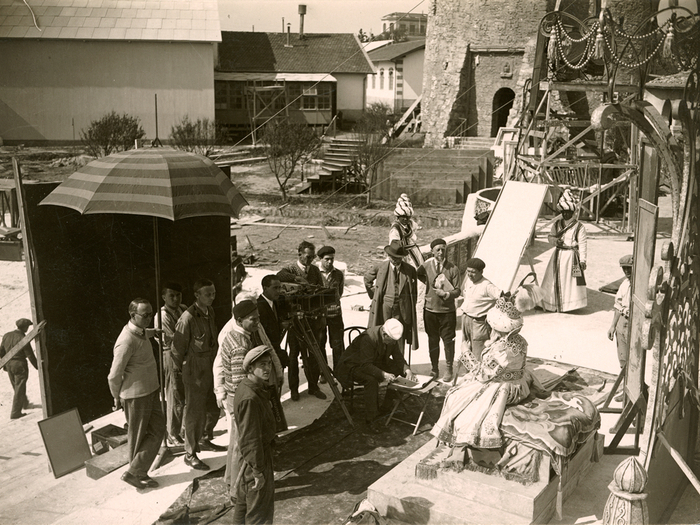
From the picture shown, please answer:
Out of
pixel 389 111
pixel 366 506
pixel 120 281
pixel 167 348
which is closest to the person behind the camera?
pixel 366 506

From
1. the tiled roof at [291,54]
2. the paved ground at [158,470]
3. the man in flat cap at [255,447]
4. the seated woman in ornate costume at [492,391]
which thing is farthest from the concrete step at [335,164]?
the man in flat cap at [255,447]

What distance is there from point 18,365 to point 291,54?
3253cm

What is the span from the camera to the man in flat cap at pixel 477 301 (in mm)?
8320

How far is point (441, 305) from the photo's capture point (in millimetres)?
8773

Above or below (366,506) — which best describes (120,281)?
above

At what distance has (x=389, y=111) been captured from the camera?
42406 millimetres

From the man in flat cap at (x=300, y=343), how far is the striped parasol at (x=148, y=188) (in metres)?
1.31

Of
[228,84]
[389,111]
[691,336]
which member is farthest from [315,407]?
[389,111]

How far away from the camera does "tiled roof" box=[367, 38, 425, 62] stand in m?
44.6

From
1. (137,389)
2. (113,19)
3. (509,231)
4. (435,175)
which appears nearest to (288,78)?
(113,19)

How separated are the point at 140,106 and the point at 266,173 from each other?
24.6ft

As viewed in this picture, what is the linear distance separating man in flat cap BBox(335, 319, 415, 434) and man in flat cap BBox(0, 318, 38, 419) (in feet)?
12.2

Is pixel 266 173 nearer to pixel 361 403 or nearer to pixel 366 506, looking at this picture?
pixel 361 403

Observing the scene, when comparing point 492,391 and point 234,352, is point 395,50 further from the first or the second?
point 492,391
